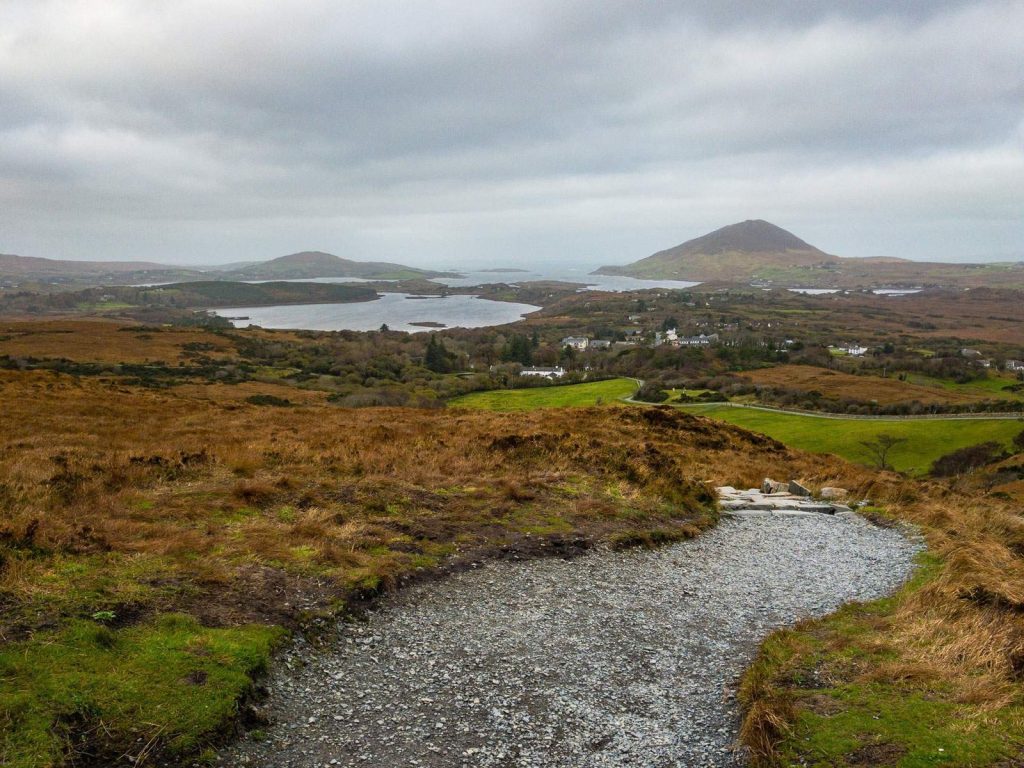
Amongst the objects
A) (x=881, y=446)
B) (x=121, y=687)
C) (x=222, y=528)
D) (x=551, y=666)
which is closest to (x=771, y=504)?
(x=551, y=666)

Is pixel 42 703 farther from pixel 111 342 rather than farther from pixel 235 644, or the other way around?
pixel 111 342

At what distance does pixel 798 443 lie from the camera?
206 ft

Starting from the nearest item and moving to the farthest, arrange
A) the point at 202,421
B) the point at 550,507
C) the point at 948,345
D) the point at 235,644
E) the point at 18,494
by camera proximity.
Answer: the point at 235,644
the point at 18,494
the point at 550,507
the point at 202,421
the point at 948,345

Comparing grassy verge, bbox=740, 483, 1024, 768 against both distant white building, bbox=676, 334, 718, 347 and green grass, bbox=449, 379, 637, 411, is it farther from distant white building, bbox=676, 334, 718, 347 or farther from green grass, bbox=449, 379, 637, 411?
distant white building, bbox=676, 334, 718, 347

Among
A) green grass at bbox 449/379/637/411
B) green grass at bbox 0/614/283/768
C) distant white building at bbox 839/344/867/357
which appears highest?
green grass at bbox 0/614/283/768

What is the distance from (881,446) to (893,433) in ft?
20.2

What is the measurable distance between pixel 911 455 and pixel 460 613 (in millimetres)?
65306

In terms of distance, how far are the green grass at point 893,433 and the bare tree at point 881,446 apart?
49 cm

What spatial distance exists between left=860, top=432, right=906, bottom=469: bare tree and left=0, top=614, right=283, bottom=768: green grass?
2428 inches

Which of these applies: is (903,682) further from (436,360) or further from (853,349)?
(853,349)

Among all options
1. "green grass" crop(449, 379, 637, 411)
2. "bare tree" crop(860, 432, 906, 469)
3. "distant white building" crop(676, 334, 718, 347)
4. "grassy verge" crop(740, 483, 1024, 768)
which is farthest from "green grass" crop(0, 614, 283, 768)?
"distant white building" crop(676, 334, 718, 347)


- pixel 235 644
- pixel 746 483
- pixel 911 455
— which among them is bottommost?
pixel 911 455

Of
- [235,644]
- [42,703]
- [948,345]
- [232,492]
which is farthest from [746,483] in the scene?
[948,345]

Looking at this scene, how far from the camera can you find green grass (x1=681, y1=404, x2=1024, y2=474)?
60.9 m
